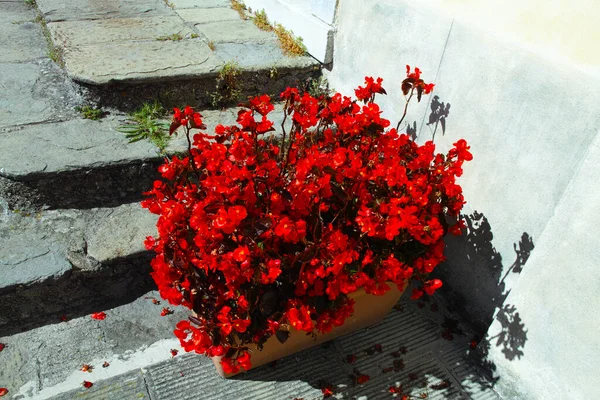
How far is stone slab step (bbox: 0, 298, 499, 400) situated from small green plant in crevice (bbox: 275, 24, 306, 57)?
1957mm

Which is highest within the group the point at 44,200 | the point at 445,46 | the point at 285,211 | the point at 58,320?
the point at 445,46

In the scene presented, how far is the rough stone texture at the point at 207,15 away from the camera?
3.61 meters

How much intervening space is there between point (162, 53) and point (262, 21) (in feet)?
3.45

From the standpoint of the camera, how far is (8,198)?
7.28ft

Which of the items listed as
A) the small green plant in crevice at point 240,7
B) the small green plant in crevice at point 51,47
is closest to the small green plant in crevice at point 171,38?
the small green plant in crevice at point 51,47

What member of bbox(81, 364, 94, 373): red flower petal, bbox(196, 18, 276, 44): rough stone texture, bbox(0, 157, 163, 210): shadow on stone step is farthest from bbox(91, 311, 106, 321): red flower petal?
bbox(196, 18, 276, 44): rough stone texture

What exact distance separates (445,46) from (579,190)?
3.14 feet

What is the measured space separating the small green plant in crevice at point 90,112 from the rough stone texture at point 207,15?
4.31 ft

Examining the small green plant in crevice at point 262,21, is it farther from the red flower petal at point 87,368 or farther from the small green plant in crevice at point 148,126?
the red flower petal at point 87,368

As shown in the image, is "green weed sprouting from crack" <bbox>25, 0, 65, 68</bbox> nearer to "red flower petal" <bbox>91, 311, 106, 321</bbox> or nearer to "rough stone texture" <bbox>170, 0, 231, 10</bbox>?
"rough stone texture" <bbox>170, 0, 231, 10</bbox>

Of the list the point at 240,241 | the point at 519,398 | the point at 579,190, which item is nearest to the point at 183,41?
the point at 240,241

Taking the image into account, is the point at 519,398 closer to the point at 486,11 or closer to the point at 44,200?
the point at 486,11

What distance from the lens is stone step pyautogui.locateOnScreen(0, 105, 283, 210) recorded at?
218 cm

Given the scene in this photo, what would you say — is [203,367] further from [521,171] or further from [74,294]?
[521,171]
